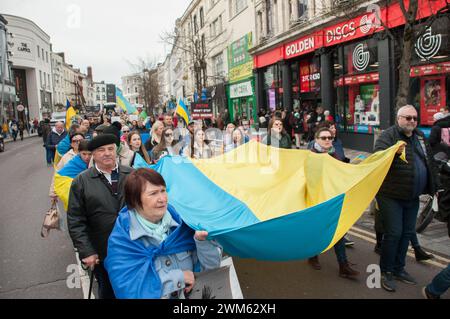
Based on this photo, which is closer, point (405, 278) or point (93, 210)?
point (93, 210)

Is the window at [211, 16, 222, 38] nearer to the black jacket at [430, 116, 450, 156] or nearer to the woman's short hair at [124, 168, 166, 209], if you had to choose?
the black jacket at [430, 116, 450, 156]

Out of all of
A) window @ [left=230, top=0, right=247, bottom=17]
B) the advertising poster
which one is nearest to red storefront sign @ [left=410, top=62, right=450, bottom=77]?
the advertising poster

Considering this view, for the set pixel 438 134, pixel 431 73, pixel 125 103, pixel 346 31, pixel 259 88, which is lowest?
pixel 438 134

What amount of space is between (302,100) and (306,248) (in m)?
18.2

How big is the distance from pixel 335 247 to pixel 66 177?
344 cm

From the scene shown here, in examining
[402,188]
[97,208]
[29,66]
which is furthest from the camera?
[29,66]

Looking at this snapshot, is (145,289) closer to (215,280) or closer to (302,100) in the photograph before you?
(215,280)

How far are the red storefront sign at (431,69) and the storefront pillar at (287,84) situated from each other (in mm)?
9376

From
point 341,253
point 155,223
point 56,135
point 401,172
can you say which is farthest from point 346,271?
point 56,135

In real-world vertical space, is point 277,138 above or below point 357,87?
below

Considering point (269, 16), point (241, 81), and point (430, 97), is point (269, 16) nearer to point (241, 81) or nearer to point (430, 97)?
point (241, 81)

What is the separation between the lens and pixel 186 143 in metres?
7.91

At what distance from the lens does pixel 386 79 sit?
13.9 metres

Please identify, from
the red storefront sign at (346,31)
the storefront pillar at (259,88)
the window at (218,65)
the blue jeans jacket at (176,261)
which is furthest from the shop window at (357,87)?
the window at (218,65)
